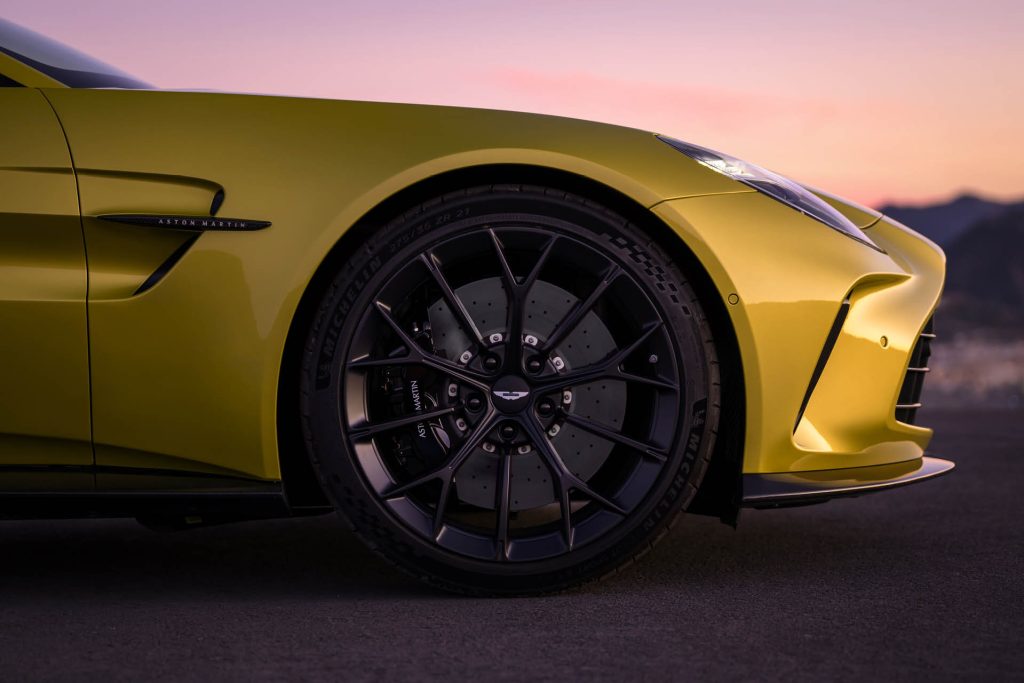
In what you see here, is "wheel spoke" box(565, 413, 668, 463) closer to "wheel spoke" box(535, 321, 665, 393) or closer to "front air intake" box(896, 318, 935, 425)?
"wheel spoke" box(535, 321, 665, 393)

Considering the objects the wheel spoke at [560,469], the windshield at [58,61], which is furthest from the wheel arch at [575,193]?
the windshield at [58,61]

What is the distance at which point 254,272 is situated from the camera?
2.25m

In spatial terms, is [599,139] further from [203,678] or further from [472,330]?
[203,678]

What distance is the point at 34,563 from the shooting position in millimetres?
2910

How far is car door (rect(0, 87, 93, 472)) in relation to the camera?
221 cm

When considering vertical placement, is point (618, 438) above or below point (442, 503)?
above

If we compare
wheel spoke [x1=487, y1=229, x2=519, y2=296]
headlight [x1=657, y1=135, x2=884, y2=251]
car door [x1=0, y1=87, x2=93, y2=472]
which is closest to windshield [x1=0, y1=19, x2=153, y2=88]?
car door [x1=0, y1=87, x2=93, y2=472]

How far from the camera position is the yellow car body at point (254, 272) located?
2238mm

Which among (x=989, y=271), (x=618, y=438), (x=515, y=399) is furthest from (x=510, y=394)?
(x=989, y=271)

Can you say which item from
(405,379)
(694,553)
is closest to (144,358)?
(405,379)

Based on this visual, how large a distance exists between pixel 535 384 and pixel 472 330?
19 centimetres

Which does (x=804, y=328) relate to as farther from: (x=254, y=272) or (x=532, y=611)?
(x=254, y=272)

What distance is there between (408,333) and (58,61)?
120cm

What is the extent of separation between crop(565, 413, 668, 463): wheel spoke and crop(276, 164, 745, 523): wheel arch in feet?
0.65
